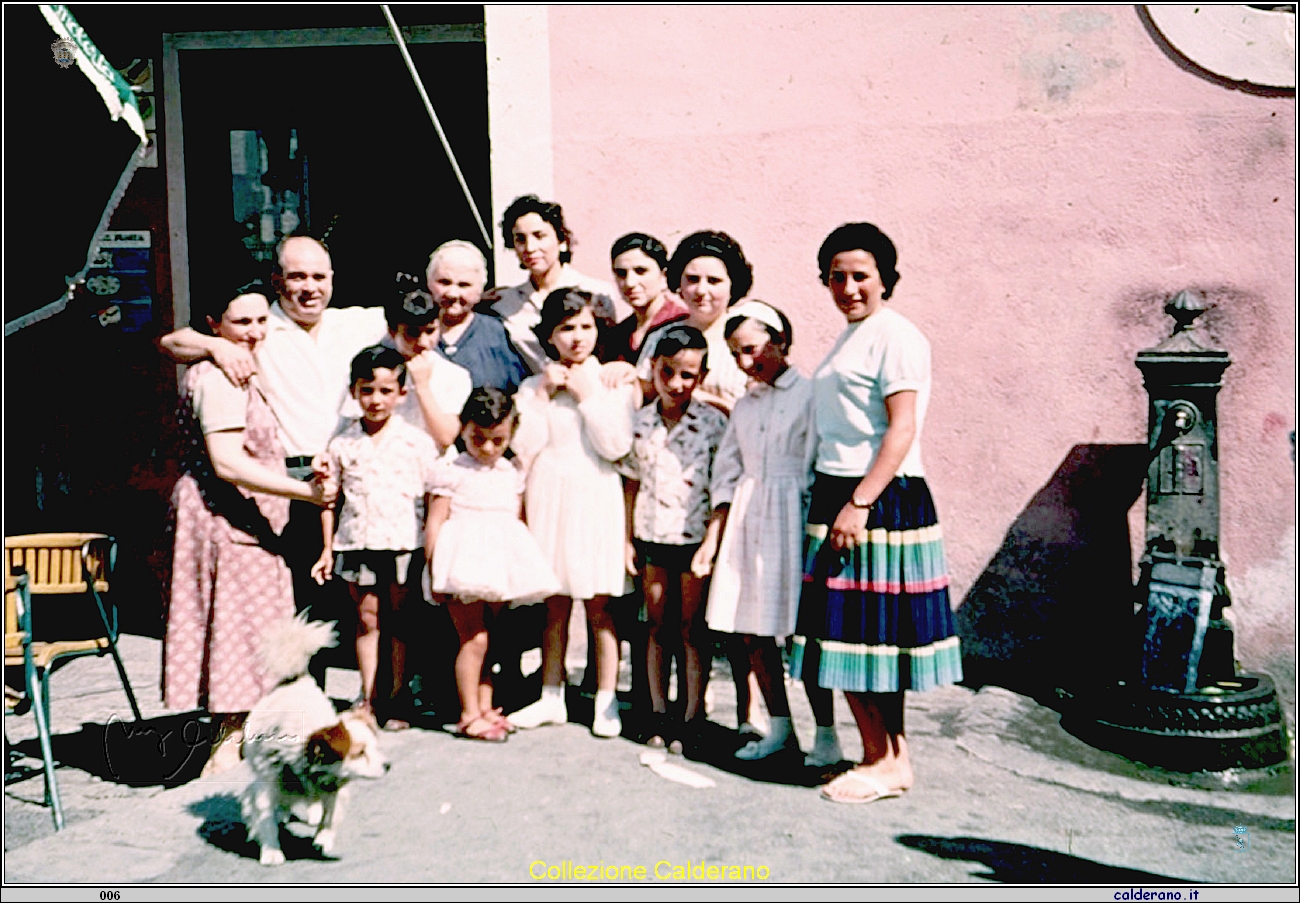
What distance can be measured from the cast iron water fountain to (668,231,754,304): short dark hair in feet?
5.13

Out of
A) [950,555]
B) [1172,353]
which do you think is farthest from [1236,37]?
[950,555]

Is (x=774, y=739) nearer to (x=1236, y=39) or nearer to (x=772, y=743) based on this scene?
(x=772, y=743)

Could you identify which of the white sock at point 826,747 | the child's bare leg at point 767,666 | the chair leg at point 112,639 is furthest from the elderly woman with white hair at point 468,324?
the white sock at point 826,747

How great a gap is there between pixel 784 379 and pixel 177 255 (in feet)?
12.3

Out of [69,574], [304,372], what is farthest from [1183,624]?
[69,574]

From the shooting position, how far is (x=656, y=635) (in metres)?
4.50

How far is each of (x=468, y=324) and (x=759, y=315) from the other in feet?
3.58

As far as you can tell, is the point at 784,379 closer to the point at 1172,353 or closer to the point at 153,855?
the point at 1172,353

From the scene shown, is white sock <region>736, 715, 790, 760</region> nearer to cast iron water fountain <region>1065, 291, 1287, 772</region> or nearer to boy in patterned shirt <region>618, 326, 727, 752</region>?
boy in patterned shirt <region>618, 326, 727, 752</region>

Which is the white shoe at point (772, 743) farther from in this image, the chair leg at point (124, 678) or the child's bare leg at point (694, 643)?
the chair leg at point (124, 678)

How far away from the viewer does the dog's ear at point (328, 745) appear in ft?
11.1

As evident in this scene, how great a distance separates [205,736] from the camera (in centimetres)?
442

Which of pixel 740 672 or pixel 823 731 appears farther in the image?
pixel 740 672

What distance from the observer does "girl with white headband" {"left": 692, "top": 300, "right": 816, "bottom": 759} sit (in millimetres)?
4180
